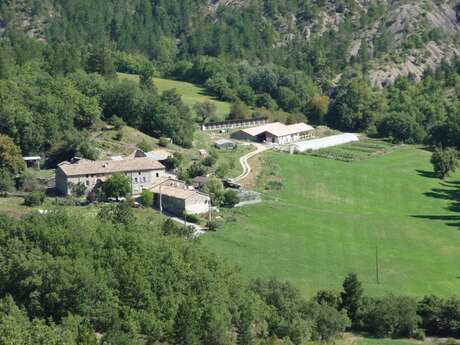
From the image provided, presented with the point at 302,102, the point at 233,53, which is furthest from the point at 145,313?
the point at 233,53

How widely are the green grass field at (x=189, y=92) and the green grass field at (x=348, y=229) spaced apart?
→ 1812cm

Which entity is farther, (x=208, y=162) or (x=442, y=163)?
(x=442, y=163)

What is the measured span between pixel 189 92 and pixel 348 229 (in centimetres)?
4673

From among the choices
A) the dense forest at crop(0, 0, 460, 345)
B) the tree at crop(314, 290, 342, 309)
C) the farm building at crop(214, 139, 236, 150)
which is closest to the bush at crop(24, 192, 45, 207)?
the dense forest at crop(0, 0, 460, 345)

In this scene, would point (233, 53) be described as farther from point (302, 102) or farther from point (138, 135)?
point (138, 135)

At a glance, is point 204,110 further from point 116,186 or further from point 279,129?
point 116,186

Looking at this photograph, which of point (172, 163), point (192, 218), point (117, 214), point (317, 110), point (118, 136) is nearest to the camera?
point (117, 214)

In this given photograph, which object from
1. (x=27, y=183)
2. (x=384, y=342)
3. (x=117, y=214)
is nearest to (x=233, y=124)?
(x=27, y=183)

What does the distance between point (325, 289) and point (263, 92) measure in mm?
61919

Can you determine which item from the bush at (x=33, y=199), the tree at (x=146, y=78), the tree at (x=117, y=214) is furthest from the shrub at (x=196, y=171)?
the tree at (x=146, y=78)

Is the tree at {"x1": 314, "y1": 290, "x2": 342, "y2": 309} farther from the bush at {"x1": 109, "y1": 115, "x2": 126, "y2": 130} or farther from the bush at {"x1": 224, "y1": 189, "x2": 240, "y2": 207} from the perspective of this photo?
the bush at {"x1": 109, "y1": 115, "x2": 126, "y2": 130}

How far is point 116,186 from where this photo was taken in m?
60.8

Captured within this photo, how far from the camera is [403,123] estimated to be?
9512 centimetres

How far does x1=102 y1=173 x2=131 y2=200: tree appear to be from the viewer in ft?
200
